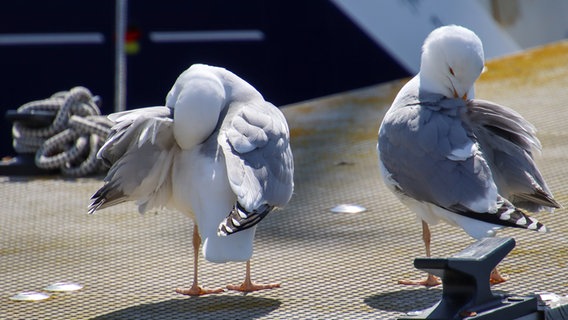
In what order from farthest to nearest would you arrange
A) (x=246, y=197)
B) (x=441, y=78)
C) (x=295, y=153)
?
(x=295, y=153)
(x=441, y=78)
(x=246, y=197)

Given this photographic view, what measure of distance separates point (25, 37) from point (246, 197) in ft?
17.4

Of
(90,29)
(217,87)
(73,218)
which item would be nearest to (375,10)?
(90,29)

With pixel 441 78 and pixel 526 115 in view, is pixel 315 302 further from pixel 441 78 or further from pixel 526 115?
pixel 526 115

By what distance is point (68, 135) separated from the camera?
17.0ft

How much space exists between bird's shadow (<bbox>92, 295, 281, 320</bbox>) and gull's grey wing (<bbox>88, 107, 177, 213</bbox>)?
36 cm

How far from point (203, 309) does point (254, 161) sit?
475mm

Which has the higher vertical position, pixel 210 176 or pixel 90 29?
pixel 210 176

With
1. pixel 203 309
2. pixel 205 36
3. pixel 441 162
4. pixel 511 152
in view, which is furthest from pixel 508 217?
pixel 205 36

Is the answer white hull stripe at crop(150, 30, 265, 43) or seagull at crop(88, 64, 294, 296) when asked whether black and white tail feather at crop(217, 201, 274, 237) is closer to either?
seagull at crop(88, 64, 294, 296)

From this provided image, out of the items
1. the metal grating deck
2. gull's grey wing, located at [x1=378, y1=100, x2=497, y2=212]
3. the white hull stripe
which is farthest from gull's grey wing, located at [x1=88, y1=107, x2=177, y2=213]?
the white hull stripe

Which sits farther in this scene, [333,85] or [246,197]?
[333,85]

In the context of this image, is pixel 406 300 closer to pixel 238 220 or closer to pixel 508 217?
pixel 508 217

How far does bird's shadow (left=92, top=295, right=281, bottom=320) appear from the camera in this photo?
289 cm

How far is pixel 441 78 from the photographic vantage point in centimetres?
334
